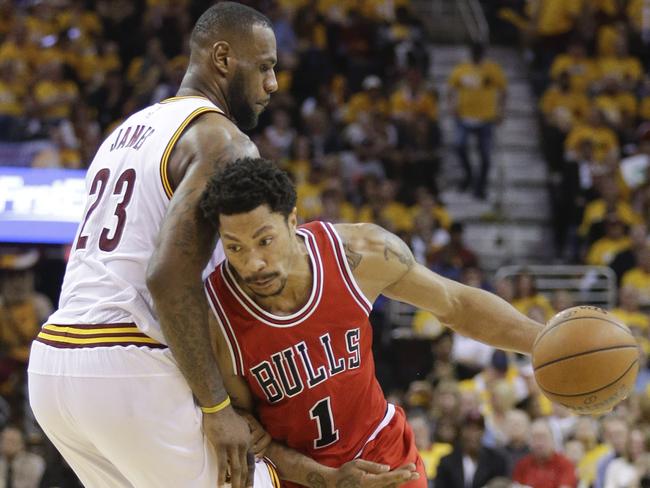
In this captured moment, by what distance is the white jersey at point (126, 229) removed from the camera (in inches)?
134

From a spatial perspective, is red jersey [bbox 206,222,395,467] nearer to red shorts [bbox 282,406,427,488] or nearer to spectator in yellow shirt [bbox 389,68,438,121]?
red shorts [bbox 282,406,427,488]

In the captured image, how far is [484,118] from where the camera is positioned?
13.4 meters

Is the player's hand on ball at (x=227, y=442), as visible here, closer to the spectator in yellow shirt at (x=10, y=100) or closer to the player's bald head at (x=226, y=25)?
the player's bald head at (x=226, y=25)

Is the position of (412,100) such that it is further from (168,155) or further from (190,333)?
(190,333)

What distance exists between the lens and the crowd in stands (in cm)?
857

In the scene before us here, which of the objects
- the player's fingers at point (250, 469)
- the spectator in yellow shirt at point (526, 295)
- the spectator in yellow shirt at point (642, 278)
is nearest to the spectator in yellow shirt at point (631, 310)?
the spectator in yellow shirt at point (642, 278)

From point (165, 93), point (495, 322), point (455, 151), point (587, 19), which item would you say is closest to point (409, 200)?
point (455, 151)

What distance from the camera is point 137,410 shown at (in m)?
3.32

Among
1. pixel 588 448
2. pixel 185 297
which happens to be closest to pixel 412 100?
pixel 588 448

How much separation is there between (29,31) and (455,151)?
5149 mm

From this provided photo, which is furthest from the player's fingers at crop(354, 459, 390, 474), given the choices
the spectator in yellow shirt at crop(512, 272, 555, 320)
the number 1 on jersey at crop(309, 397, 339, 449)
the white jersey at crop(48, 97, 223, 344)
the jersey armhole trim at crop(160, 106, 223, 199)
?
the spectator in yellow shirt at crop(512, 272, 555, 320)

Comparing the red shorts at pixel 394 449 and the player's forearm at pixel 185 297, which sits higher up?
the player's forearm at pixel 185 297

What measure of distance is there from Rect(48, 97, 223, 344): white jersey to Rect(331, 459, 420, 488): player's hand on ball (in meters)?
0.75

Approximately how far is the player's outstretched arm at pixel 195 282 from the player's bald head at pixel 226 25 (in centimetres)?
47
